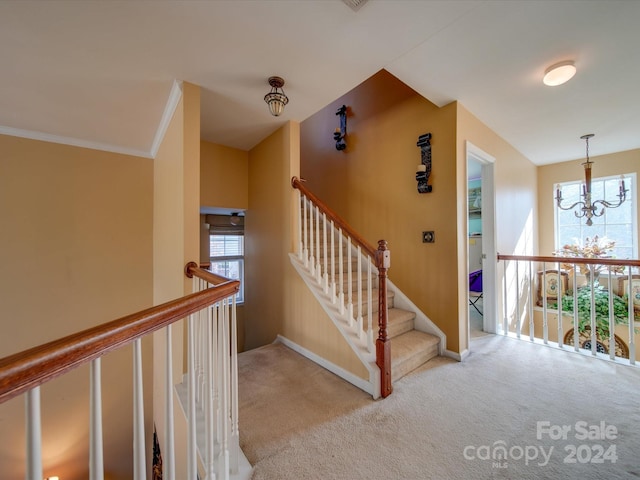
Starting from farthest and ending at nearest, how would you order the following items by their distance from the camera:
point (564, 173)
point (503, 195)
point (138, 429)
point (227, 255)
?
point (227, 255)
point (564, 173)
point (503, 195)
point (138, 429)

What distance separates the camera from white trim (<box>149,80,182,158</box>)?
207 centimetres

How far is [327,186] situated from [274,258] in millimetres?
1687

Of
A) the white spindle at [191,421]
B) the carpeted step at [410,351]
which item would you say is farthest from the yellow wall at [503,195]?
the white spindle at [191,421]

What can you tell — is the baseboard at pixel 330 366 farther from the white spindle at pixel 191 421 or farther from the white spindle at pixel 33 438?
the white spindle at pixel 33 438

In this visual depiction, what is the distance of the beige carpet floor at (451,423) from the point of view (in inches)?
51.8

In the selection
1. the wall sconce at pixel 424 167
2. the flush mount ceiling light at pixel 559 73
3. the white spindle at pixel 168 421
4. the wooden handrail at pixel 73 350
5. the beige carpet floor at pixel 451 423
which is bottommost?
the beige carpet floor at pixel 451 423

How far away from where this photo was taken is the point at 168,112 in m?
2.36

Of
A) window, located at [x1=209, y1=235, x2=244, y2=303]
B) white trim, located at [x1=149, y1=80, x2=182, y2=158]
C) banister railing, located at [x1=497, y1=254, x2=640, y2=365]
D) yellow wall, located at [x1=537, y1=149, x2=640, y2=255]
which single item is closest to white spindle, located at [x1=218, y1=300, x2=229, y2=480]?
white trim, located at [x1=149, y1=80, x2=182, y2=158]

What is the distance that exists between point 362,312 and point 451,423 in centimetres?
106

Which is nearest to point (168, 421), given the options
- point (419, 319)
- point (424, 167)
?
point (419, 319)

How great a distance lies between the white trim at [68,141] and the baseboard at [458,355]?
425 centimetres

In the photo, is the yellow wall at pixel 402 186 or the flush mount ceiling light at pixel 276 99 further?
the yellow wall at pixel 402 186

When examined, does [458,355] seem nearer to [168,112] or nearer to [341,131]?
[341,131]

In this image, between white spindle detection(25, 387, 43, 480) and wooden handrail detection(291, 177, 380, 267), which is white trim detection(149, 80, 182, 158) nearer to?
wooden handrail detection(291, 177, 380, 267)
